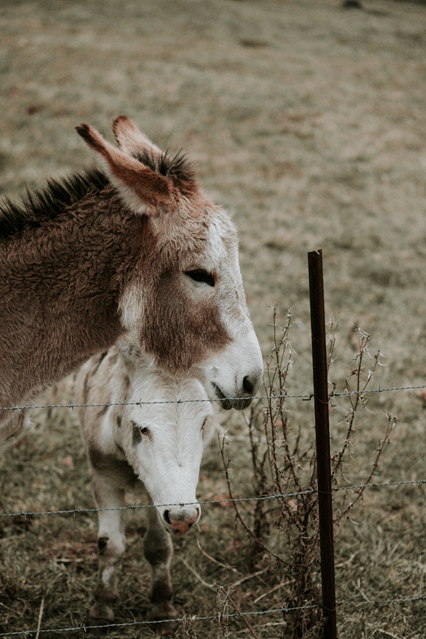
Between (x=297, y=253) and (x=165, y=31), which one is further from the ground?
(x=165, y=31)

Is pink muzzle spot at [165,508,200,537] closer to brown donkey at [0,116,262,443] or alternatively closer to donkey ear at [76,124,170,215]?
brown donkey at [0,116,262,443]

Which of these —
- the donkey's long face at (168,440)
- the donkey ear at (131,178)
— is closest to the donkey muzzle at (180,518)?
the donkey's long face at (168,440)

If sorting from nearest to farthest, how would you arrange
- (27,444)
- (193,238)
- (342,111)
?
(193,238) → (27,444) → (342,111)

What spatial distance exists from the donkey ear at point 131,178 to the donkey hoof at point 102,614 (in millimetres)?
2431

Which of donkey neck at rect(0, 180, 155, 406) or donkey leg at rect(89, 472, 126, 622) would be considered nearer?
donkey neck at rect(0, 180, 155, 406)

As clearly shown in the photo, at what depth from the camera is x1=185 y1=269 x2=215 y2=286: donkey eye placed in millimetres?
2949

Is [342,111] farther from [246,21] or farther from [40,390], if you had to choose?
[40,390]

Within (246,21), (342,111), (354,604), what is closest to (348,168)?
(342,111)

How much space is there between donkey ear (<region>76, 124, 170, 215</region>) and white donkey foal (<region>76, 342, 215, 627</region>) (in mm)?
907

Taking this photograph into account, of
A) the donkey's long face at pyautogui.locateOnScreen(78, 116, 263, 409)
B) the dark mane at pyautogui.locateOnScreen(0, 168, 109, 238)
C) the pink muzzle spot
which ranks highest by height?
the dark mane at pyautogui.locateOnScreen(0, 168, 109, 238)

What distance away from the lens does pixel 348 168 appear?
1286cm

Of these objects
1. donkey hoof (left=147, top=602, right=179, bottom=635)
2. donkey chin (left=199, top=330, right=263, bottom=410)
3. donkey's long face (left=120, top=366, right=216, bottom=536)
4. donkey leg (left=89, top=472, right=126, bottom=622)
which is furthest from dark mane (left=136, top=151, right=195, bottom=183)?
donkey hoof (left=147, top=602, right=179, bottom=635)

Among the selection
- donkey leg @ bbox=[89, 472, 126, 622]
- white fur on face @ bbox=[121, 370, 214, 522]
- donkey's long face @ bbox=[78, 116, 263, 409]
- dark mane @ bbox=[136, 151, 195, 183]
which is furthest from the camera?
donkey leg @ bbox=[89, 472, 126, 622]

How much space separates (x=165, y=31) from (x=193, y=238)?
19846mm
